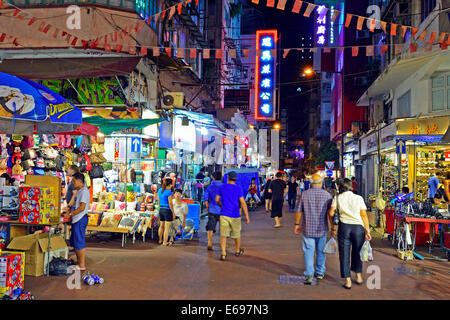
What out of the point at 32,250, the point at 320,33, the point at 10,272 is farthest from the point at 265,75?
the point at 10,272

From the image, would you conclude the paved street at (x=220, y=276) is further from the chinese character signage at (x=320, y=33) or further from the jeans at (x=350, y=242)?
the chinese character signage at (x=320, y=33)

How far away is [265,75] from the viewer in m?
33.2

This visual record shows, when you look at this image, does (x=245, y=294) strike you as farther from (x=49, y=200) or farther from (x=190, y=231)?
(x=190, y=231)

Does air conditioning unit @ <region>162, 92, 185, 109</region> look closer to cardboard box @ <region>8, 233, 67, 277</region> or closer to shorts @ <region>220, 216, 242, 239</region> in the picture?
shorts @ <region>220, 216, 242, 239</region>

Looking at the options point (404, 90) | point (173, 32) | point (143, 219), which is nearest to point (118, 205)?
point (143, 219)

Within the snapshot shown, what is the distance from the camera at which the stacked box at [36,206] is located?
842 centimetres

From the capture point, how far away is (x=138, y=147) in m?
17.2

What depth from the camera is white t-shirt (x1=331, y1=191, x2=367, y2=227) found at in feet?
25.5

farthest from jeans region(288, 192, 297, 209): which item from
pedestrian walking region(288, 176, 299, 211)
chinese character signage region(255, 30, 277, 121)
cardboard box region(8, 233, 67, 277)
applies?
cardboard box region(8, 233, 67, 277)

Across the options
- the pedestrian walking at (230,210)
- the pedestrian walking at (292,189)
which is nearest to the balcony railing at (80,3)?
the pedestrian walking at (230,210)

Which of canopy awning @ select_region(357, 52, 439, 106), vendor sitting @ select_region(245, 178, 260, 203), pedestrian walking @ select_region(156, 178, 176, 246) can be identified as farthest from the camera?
vendor sitting @ select_region(245, 178, 260, 203)

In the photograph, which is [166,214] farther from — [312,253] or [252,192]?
[252,192]

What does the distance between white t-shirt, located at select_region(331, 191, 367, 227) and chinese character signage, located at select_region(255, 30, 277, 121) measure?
2555 cm
